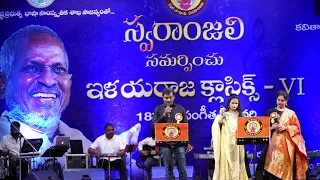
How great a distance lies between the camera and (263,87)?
13.1m

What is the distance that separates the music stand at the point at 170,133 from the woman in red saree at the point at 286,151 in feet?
4.89

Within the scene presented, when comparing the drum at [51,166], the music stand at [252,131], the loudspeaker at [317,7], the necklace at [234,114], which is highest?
the loudspeaker at [317,7]

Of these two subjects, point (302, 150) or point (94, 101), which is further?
point (94, 101)

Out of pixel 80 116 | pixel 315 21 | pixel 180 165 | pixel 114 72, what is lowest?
pixel 180 165

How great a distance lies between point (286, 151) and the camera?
999 centimetres

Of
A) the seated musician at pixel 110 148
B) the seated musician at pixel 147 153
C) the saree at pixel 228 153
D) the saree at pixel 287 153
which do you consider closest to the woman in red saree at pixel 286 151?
the saree at pixel 287 153

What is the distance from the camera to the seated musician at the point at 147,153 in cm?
1243

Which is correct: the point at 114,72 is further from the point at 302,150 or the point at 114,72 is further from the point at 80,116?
the point at 302,150

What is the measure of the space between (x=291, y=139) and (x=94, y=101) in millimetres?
4613

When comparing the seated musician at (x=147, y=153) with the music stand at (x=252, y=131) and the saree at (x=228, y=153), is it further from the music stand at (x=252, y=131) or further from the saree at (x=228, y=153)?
the music stand at (x=252, y=131)

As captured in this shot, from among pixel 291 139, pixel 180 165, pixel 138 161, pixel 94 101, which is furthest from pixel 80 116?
pixel 291 139

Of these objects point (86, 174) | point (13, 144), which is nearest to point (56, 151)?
point (86, 174)

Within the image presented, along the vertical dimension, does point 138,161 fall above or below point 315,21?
below

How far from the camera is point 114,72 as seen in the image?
13.1m
